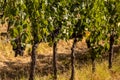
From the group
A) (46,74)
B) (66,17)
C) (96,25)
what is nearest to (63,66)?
(46,74)

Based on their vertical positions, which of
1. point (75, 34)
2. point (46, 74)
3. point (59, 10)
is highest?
point (59, 10)

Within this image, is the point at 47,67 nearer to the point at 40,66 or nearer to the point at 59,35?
the point at 40,66

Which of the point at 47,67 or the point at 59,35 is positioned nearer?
the point at 59,35

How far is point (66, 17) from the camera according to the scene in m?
9.27

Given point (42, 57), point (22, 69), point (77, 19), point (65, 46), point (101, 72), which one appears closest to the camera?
point (77, 19)

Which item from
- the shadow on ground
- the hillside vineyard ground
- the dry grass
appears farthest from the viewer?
the shadow on ground

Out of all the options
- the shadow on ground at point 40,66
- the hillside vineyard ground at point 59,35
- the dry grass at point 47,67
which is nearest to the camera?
the hillside vineyard ground at point 59,35

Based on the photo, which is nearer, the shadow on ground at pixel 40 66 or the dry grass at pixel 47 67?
the dry grass at pixel 47 67

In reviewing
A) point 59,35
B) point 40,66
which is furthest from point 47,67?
point 59,35

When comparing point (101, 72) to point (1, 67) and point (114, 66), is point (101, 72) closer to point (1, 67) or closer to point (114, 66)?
point (114, 66)

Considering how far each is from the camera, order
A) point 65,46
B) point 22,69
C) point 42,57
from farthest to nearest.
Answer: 1. point 65,46
2. point 42,57
3. point 22,69

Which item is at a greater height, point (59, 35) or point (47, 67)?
point (59, 35)

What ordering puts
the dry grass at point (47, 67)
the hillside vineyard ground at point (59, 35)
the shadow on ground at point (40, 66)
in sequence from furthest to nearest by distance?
the shadow on ground at point (40, 66) < the dry grass at point (47, 67) < the hillside vineyard ground at point (59, 35)

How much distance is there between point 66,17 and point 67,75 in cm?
316
